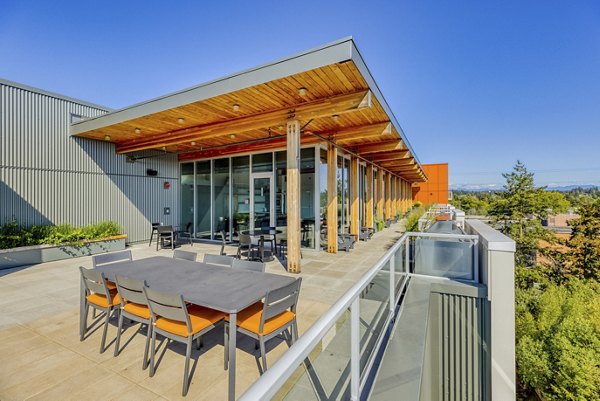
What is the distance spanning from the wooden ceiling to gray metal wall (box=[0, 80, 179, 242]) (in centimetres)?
70

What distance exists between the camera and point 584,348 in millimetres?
5230

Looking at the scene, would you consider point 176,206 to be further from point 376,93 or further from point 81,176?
point 376,93

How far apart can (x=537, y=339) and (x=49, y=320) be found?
31.2 feet

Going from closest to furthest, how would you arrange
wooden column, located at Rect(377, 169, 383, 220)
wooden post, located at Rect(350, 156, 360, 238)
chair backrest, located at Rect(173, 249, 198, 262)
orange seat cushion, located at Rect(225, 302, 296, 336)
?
orange seat cushion, located at Rect(225, 302, 296, 336) < chair backrest, located at Rect(173, 249, 198, 262) < wooden post, located at Rect(350, 156, 360, 238) < wooden column, located at Rect(377, 169, 383, 220)

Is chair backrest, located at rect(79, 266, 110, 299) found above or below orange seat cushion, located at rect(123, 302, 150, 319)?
above

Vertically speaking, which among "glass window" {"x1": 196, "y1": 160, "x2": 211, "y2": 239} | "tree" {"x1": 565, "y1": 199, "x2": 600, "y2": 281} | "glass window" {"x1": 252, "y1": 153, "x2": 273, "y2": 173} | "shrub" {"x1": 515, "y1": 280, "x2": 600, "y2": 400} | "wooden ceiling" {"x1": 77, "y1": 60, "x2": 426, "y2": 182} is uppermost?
"wooden ceiling" {"x1": 77, "y1": 60, "x2": 426, "y2": 182}

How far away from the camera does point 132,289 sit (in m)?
2.77

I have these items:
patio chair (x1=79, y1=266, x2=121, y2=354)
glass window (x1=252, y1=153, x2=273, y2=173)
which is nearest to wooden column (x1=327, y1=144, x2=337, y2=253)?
glass window (x1=252, y1=153, x2=273, y2=173)

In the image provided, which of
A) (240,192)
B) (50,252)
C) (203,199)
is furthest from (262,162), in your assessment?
(50,252)

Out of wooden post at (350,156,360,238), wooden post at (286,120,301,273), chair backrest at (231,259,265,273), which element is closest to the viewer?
chair backrest at (231,259,265,273)

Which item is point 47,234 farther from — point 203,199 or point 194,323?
point 194,323

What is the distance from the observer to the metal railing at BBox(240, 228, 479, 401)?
2.44ft

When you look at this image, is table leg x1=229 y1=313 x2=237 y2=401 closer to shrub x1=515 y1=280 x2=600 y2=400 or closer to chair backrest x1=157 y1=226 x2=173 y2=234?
shrub x1=515 y1=280 x2=600 y2=400

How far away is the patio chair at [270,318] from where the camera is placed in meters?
2.46
